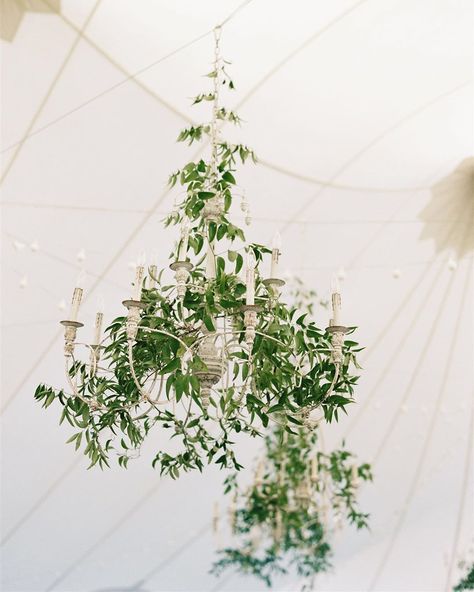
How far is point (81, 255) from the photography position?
461 cm

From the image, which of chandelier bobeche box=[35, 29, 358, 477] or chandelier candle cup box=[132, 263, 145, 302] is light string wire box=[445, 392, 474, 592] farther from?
chandelier candle cup box=[132, 263, 145, 302]

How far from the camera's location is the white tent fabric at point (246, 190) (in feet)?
12.2

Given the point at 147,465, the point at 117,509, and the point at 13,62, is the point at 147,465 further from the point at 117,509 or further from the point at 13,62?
the point at 13,62

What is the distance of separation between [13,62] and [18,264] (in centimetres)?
157

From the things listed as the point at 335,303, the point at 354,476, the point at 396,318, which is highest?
the point at 396,318

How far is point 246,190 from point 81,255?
1.29 m

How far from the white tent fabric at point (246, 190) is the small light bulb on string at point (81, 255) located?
39 millimetres

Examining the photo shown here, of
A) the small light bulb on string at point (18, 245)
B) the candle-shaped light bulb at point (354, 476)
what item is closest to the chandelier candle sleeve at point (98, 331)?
the small light bulb on string at point (18, 245)

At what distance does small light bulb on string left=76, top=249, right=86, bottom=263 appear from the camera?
15.1ft

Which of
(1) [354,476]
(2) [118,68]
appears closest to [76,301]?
(2) [118,68]

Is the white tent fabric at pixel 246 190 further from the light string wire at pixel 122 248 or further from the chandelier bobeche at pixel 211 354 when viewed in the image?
the chandelier bobeche at pixel 211 354

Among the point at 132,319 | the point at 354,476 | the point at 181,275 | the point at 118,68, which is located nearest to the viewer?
the point at 132,319

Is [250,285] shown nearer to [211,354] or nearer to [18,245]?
[211,354]

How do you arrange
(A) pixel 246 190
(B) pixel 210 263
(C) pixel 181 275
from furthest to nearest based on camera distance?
(A) pixel 246 190 → (B) pixel 210 263 → (C) pixel 181 275
